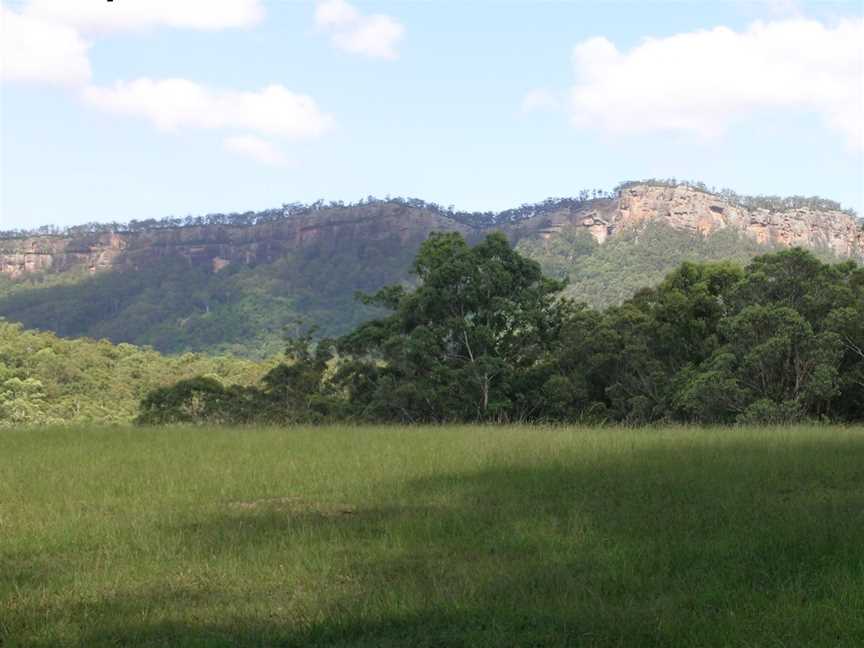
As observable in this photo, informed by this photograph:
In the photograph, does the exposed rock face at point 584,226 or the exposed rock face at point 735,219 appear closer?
the exposed rock face at point 735,219

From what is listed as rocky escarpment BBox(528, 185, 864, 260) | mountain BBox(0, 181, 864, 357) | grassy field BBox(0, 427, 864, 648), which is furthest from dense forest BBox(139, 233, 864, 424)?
rocky escarpment BBox(528, 185, 864, 260)

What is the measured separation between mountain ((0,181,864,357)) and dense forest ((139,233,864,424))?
9205cm

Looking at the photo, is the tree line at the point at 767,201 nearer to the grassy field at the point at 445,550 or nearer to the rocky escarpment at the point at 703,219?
the rocky escarpment at the point at 703,219

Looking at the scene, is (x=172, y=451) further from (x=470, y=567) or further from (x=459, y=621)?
(x=459, y=621)

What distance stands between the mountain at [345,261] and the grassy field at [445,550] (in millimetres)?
111691

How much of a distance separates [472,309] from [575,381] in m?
4.46

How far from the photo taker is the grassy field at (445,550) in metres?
4.91

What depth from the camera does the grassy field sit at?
491 centimetres

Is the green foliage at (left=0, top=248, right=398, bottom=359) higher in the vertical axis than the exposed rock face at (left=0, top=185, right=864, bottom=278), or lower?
lower

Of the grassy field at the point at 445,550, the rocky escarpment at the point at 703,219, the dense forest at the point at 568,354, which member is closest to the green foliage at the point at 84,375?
the dense forest at the point at 568,354

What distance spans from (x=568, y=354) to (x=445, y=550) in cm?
2092

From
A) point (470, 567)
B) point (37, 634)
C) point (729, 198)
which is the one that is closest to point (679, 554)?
point (470, 567)

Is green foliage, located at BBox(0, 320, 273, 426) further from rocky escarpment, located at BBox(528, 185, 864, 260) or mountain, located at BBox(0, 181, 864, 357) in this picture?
rocky escarpment, located at BBox(528, 185, 864, 260)

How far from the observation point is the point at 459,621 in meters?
4.98
